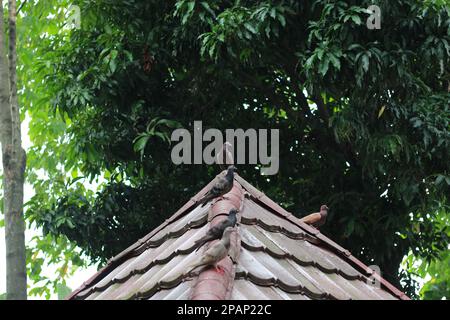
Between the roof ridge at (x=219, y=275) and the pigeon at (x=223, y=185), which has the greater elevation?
the pigeon at (x=223, y=185)

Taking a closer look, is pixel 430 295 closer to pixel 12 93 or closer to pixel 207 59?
pixel 207 59

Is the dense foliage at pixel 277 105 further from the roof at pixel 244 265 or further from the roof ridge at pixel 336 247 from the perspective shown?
the roof at pixel 244 265

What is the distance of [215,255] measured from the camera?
4.56m

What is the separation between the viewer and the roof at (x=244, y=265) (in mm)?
4566

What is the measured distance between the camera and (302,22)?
1093 centimetres

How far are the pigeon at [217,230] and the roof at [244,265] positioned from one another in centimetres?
6

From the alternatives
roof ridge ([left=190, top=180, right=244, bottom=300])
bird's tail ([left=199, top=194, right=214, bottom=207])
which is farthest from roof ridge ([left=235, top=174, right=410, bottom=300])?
roof ridge ([left=190, top=180, right=244, bottom=300])

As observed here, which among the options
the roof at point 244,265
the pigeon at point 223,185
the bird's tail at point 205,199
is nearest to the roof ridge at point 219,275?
the roof at point 244,265

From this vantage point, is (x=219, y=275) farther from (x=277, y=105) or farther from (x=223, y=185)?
(x=277, y=105)

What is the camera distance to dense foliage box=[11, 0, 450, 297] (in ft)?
33.6

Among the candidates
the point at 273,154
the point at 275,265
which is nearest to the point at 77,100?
the point at 273,154

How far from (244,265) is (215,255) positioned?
28 cm
